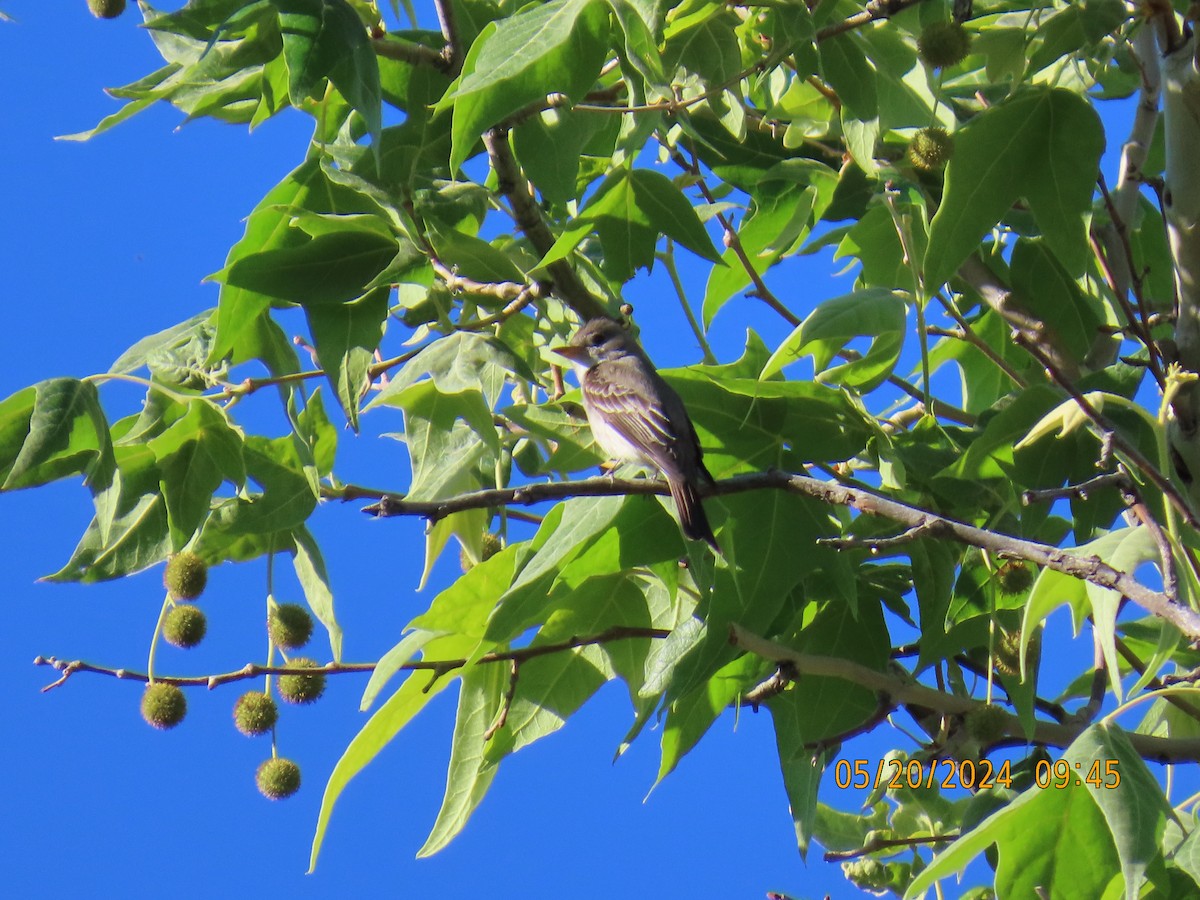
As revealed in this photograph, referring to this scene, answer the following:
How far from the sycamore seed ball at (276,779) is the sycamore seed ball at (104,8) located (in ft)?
7.63

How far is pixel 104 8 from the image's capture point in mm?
3775

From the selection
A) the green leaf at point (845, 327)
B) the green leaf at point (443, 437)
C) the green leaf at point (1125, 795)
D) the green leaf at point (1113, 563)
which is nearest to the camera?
the green leaf at point (1113, 563)

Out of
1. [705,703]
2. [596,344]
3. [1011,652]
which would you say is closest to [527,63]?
[596,344]

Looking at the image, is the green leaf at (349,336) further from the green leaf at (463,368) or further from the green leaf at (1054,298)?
the green leaf at (1054,298)

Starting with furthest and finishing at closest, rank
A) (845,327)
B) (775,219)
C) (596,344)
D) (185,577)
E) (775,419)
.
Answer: (596,344) → (775,219) → (185,577) → (775,419) → (845,327)

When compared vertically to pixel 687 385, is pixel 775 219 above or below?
above

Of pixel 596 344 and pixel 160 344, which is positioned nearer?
pixel 160 344

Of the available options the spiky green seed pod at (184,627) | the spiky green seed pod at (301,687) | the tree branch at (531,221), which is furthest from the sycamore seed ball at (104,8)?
the spiky green seed pod at (301,687)

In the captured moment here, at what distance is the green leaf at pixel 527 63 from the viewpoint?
2920mm

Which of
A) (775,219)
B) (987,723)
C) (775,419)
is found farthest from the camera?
(775,219)

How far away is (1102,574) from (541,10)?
1.78 meters

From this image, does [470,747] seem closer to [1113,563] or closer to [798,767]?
[798,767]

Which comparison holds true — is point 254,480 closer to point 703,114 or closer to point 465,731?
point 465,731

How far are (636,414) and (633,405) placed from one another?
0.47ft
